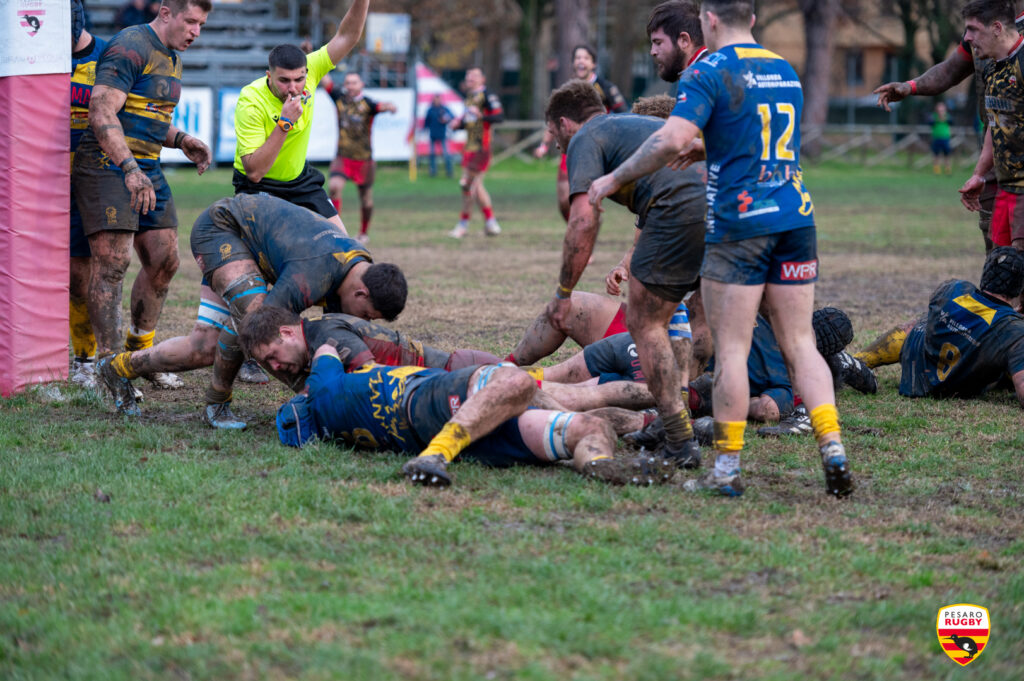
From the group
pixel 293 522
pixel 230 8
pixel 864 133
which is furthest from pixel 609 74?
pixel 293 522

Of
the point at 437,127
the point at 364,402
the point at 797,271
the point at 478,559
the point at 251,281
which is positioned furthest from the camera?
the point at 437,127

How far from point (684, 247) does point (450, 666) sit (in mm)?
2571

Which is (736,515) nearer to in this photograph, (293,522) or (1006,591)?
(1006,591)

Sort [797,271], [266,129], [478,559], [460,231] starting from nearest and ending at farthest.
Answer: [478,559] < [797,271] < [266,129] < [460,231]

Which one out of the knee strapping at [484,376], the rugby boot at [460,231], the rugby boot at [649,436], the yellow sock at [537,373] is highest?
the knee strapping at [484,376]

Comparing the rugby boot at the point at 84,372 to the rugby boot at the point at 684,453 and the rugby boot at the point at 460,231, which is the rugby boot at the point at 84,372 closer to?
the rugby boot at the point at 684,453

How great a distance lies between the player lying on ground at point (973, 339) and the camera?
6281 millimetres

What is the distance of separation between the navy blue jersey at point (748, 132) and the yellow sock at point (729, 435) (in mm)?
765

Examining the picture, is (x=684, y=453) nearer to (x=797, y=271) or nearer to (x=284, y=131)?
(x=797, y=271)

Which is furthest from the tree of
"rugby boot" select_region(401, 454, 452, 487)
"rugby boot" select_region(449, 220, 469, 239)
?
"rugby boot" select_region(401, 454, 452, 487)

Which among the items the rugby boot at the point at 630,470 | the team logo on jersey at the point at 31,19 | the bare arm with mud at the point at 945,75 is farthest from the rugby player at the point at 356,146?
the rugby boot at the point at 630,470

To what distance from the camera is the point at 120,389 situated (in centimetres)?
589

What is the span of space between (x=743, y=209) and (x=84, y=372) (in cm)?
429

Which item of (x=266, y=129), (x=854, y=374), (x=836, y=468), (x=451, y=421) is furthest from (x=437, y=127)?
(x=836, y=468)
